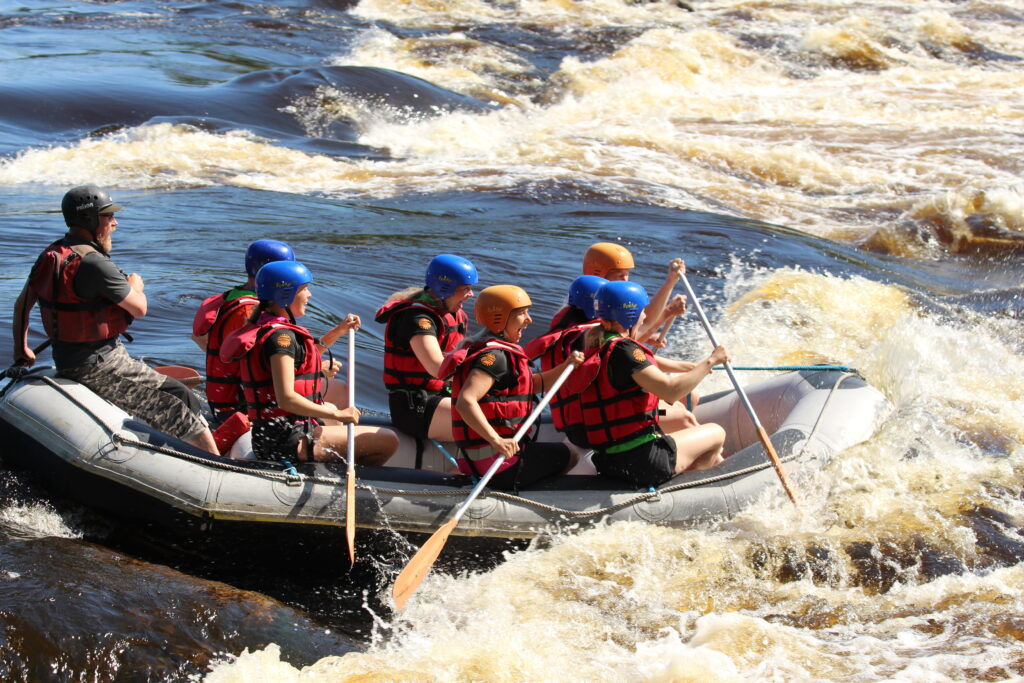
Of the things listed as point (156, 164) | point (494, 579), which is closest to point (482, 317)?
point (494, 579)

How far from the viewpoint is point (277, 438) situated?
5629 mm

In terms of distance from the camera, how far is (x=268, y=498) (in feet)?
17.8

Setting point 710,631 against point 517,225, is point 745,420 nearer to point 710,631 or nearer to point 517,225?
point 710,631

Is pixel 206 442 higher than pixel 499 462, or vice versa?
pixel 499 462

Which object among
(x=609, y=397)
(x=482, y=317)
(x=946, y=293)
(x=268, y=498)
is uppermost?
(x=482, y=317)

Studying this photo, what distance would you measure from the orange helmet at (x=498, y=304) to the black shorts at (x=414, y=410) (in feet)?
2.83

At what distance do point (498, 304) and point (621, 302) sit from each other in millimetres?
610

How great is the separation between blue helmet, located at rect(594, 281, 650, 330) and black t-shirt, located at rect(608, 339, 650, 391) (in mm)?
117

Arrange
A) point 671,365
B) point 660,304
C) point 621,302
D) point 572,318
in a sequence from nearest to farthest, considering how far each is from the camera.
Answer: point 621,302, point 572,318, point 671,365, point 660,304

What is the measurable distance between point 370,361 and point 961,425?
178 inches

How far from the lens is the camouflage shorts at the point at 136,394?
234 inches

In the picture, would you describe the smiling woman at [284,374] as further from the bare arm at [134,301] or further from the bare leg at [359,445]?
the bare arm at [134,301]

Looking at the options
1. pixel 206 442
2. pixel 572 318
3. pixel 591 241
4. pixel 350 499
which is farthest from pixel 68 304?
pixel 591 241

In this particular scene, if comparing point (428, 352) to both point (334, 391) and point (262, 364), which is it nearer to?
point (334, 391)
